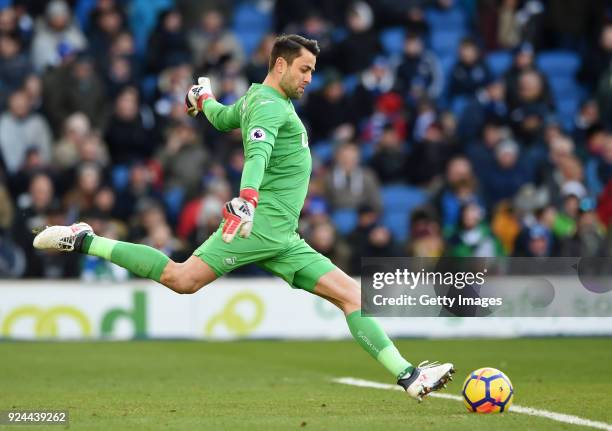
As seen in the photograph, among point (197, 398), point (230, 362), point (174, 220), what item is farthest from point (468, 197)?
point (197, 398)

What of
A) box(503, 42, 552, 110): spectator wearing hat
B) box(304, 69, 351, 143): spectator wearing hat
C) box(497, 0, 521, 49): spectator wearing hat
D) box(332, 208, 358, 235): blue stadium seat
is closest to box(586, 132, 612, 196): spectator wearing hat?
box(503, 42, 552, 110): spectator wearing hat

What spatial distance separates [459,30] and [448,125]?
136 inches

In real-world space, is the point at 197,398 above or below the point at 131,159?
below

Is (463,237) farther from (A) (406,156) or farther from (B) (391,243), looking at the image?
(A) (406,156)

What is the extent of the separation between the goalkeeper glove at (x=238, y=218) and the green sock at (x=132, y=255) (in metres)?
0.98

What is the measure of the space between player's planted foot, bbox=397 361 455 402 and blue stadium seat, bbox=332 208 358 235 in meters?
10.3

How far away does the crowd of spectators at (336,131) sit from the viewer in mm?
17969

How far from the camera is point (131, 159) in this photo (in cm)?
1995

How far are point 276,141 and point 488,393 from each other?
228 cm

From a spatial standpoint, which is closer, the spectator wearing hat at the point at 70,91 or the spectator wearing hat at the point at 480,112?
the spectator wearing hat at the point at 70,91

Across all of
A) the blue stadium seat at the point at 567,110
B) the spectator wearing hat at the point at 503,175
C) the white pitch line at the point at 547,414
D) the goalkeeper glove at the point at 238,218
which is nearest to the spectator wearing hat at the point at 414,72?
the spectator wearing hat at the point at 503,175

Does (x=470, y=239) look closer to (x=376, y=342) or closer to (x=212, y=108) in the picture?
(x=212, y=108)

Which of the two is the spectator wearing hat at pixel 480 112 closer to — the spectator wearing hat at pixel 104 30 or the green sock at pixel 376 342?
the spectator wearing hat at pixel 104 30

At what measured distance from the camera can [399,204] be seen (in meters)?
20.1
